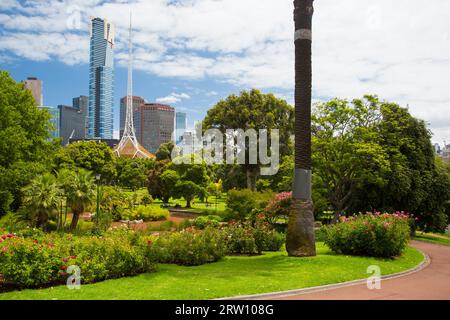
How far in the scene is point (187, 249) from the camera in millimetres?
15852

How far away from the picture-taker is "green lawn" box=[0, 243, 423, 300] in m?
10.2

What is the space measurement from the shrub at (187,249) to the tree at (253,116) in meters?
24.9

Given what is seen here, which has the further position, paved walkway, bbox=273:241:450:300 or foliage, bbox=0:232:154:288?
foliage, bbox=0:232:154:288

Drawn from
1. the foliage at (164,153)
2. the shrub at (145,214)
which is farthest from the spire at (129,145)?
the shrub at (145,214)

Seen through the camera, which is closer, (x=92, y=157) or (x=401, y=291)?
(x=401, y=291)

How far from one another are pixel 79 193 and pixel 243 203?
11.0 metres

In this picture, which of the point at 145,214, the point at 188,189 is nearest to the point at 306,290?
the point at 145,214

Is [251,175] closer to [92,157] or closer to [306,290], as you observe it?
[306,290]

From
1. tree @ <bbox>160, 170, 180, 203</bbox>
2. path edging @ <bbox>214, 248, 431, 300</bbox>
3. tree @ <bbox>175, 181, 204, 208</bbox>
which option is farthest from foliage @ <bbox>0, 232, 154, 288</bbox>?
tree @ <bbox>160, 170, 180, 203</bbox>

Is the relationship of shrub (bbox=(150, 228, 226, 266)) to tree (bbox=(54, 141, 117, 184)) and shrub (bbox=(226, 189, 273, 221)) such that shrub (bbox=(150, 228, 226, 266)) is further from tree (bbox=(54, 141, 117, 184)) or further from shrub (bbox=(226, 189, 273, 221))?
tree (bbox=(54, 141, 117, 184))

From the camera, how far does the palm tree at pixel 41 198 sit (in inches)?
912

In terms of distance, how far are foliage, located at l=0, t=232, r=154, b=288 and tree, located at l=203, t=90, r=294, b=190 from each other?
1134 inches
